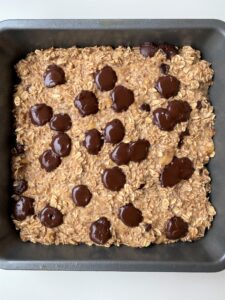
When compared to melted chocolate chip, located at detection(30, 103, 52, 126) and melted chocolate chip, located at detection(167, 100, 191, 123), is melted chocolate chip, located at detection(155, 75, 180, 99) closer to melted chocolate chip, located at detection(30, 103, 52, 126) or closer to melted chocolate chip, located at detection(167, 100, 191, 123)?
melted chocolate chip, located at detection(167, 100, 191, 123)

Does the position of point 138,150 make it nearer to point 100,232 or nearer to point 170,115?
point 170,115

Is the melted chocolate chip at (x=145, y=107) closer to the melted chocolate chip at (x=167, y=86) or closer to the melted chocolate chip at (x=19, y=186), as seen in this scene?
the melted chocolate chip at (x=167, y=86)

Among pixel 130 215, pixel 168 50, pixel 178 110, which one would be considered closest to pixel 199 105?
pixel 178 110

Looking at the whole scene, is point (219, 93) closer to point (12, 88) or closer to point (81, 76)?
point (81, 76)
